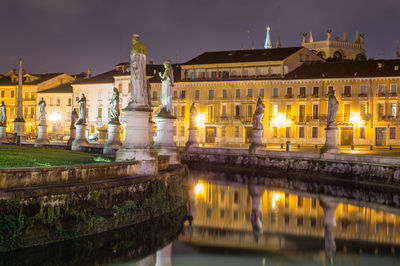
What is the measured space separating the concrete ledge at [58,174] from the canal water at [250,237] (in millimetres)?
1757

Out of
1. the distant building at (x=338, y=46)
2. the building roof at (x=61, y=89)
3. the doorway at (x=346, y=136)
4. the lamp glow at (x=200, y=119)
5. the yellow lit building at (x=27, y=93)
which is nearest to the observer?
the doorway at (x=346, y=136)

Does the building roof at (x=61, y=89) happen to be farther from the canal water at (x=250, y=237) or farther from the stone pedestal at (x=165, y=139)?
the canal water at (x=250, y=237)

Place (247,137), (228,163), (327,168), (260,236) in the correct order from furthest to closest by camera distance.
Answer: (247,137)
(228,163)
(327,168)
(260,236)

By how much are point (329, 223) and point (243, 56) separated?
61.4 meters

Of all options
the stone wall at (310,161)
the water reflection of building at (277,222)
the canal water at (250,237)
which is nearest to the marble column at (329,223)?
the canal water at (250,237)

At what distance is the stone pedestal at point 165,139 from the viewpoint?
27.5 metres

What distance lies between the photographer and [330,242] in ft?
54.5

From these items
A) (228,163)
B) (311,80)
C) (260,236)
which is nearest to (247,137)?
(311,80)

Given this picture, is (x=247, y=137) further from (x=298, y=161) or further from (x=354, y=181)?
(x=354, y=181)

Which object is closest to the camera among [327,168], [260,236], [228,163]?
[260,236]

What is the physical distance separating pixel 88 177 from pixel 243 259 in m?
5.31

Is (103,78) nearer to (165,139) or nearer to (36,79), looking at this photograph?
(36,79)

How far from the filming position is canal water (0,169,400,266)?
46.0 ft

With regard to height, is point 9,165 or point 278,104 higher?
point 278,104
